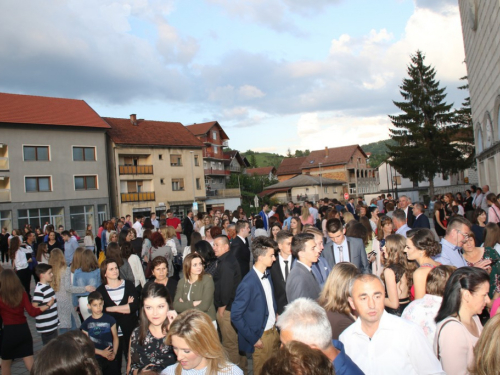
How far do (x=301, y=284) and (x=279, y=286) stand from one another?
0.72 meters

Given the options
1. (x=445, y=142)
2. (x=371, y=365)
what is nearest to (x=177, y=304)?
(x=371, y=365)

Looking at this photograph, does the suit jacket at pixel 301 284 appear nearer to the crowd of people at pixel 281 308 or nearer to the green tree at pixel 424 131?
the crowd of people at pixel 281 308

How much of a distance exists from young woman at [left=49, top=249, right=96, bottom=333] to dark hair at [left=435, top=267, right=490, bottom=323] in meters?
5.24

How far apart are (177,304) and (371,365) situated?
10.4 ft

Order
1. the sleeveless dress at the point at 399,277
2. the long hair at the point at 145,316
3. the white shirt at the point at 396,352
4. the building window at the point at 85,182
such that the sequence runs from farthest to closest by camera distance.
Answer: the building window at the point at 85,182 → the sleeveless dress at the point at 399,277 → the long hair at the point at 145,316 → the white shirt at the point at 396,352

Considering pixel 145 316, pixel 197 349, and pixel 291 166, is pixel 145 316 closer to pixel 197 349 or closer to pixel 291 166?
pixel 197 349

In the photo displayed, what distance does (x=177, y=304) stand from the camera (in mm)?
5660

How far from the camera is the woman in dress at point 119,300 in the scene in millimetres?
5586

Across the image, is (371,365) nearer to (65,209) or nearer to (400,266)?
A: (400,266)

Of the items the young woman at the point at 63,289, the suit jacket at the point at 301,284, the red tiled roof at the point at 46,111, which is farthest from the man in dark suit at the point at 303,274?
the red tiled roof at the point at 46,111

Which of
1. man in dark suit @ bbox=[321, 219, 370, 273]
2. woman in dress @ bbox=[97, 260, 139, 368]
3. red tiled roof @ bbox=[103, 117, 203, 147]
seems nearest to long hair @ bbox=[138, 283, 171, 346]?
woman in dress @ bbox=[97, 260, 139, 368]

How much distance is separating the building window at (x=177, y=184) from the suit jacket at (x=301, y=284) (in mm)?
45926

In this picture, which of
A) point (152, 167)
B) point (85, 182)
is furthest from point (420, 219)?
point (152, 167)

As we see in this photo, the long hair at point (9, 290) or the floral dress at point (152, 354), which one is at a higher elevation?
the long hair at point (9, 290)
